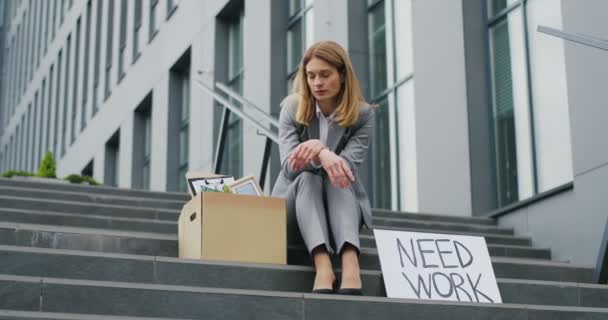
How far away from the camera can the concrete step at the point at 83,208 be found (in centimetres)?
782

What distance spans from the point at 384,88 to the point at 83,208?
642cm

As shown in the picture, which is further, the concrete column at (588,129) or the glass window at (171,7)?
the glass window at (171,7)

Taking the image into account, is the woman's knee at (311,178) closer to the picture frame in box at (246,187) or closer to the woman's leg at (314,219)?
the woman's leg at (314,219)

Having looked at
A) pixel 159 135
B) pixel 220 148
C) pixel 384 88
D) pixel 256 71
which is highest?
pixel 256 71

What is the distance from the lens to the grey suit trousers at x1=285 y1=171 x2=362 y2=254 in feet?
19.2

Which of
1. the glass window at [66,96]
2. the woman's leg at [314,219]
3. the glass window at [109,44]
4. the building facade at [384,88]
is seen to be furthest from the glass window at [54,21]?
the woman's leg at [314,219]

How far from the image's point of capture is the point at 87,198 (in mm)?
8719

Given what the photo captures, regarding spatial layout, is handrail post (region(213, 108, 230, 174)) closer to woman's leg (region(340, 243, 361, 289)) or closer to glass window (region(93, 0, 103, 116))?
woman's leg (region(340, 243, 361, 289))

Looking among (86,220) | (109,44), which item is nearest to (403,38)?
(86,220)

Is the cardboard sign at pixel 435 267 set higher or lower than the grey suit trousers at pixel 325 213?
lower

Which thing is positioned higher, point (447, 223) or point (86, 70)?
point (86, 70)

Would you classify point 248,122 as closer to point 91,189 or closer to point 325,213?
point 91,189

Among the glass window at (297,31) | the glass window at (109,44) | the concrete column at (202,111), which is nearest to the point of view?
the glass window at (297,31)

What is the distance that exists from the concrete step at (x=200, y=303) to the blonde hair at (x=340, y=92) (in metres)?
1.23
